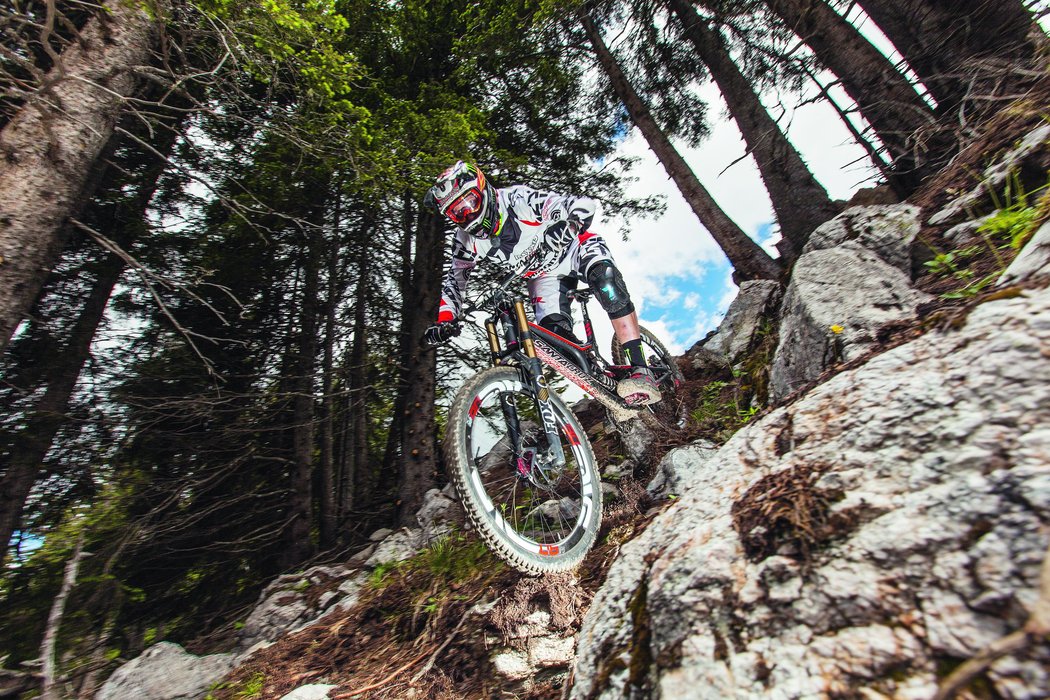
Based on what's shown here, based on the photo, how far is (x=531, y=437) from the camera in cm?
351

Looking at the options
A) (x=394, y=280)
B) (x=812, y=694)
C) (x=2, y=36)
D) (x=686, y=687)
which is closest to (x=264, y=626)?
(x=686, y=687)

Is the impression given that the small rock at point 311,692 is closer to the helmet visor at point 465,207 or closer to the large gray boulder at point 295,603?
the large gray boulder at point 295,603

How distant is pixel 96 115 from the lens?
12.7ft

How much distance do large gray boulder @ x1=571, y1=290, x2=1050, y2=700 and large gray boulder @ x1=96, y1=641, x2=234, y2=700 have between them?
3.41 meters

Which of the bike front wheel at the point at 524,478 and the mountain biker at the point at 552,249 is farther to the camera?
the mountain biker at the point at 552,249

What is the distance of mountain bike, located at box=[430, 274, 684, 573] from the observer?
2822mm

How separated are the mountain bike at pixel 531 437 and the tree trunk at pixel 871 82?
13.1ft

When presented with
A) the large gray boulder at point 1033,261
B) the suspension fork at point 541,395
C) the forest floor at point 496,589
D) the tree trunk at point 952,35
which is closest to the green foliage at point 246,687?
the forest floor at point 496,589

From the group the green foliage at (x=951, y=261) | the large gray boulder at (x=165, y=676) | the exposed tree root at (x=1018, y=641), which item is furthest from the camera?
the large gray boulder at (x=165, y=676)

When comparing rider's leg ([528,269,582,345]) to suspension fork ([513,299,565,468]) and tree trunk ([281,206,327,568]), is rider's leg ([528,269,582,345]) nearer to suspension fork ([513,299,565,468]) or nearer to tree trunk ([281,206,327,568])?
suspension fork ([513,299,565,468])

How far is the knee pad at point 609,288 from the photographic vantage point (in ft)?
13.7

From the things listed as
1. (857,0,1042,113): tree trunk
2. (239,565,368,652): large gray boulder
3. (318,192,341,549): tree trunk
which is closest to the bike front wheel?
(239,565,368,652): large gray boulder

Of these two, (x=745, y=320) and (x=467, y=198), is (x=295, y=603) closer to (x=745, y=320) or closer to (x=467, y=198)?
(x=467, y=198)

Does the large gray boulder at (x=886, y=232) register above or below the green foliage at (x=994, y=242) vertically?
above
